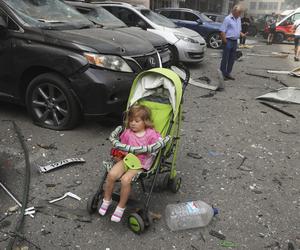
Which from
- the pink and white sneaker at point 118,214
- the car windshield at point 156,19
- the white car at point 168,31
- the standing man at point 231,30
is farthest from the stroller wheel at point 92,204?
the car windshield at point 156,19

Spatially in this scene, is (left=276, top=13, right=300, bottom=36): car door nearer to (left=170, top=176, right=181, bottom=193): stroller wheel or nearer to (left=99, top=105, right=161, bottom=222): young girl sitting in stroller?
(left=170, top=176, right=181, bottom=193): stroller wheel

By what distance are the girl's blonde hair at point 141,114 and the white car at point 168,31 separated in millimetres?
6604

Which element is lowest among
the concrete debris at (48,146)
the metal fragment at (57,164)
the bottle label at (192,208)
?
the concrete debris at (48,146)

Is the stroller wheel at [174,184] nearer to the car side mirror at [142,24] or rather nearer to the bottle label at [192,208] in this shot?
the bottle label at [192,208]

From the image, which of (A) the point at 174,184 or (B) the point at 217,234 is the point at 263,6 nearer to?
(A) the point at 174,184

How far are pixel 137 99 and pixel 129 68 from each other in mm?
1295

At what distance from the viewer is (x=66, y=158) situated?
4316 mm

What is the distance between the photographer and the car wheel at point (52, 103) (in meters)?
4.72

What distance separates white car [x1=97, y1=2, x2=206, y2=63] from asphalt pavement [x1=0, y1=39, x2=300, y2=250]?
12.5 ft

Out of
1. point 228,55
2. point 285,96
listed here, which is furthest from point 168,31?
point 285,96

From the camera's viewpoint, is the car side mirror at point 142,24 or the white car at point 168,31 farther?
the white car at point 168,31

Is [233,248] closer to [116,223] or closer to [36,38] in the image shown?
[116,223]

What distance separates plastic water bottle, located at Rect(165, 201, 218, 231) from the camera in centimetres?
315

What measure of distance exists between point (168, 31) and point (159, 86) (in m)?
6.85
